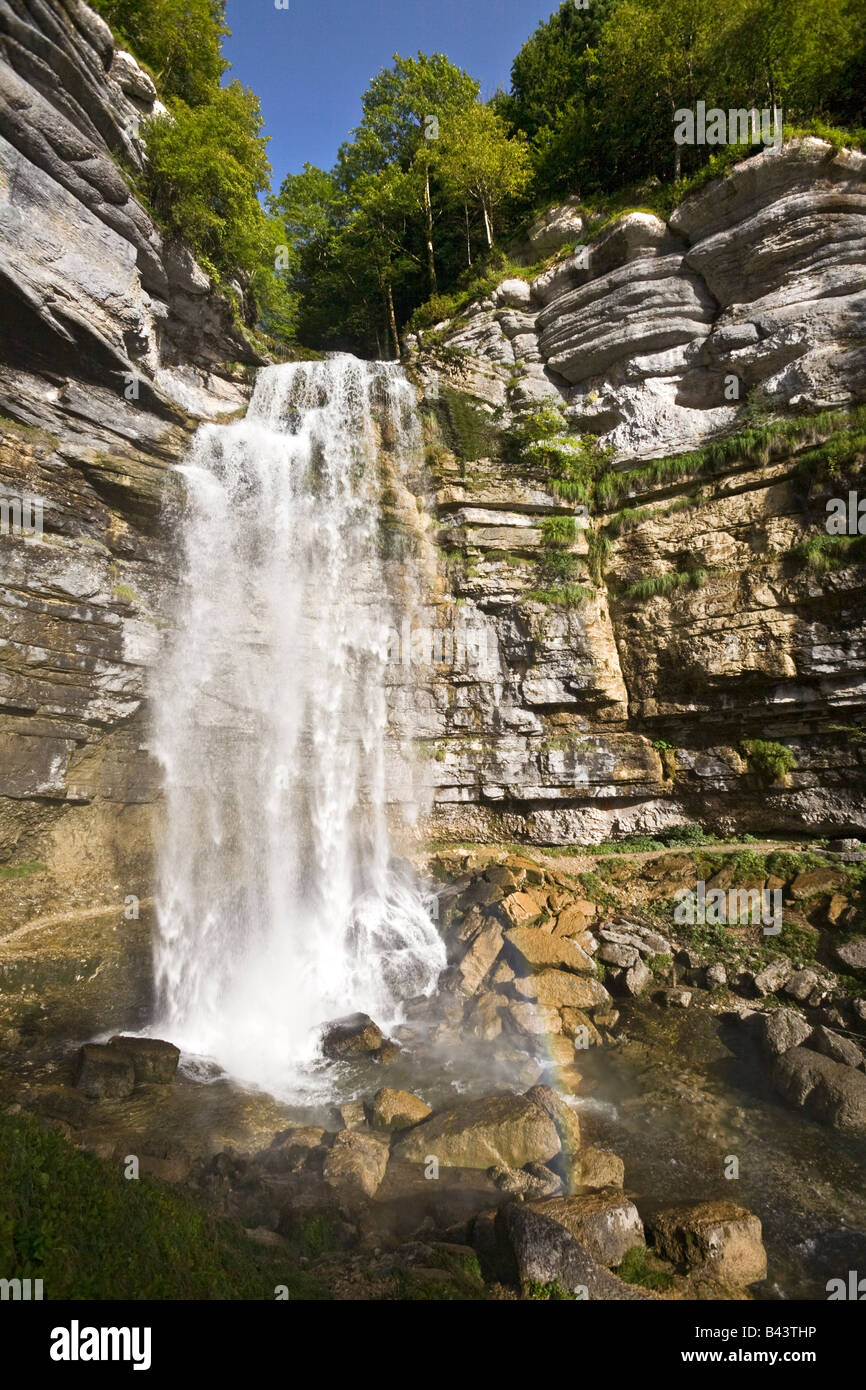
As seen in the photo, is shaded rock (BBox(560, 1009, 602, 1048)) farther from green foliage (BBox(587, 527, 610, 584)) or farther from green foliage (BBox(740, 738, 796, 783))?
green foliage (BBox(587, 527, 610, 584))

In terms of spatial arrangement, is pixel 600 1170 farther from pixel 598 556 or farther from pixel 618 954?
pixel 598 556

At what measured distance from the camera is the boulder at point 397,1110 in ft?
25.7

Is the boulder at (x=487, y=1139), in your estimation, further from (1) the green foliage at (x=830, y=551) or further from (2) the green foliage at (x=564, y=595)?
(1) the green foliage at (x=830, y=551)

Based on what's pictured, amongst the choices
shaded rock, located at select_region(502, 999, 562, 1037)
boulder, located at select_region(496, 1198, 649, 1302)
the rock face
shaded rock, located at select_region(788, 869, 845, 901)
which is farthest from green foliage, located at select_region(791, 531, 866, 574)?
boulder, located at select_region(496, 1198, 649, 1302)

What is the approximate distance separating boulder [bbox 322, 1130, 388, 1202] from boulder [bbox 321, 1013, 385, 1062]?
2.50 metres

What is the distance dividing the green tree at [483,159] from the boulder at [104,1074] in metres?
28.0

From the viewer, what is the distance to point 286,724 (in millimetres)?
15258

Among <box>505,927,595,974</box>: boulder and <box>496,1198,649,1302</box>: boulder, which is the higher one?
<box>505,927,595,974</box>: boulder

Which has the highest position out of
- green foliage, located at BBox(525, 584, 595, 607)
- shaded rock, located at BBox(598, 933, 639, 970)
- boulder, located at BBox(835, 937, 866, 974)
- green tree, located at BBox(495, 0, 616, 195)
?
green tree, located at BBox(495, 0, 616, 195)

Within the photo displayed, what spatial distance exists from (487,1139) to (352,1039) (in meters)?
3.34

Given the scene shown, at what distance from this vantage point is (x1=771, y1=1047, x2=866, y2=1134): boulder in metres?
7.66

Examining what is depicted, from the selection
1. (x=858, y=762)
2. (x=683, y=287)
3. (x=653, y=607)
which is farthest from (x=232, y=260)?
(x=858, y=762)

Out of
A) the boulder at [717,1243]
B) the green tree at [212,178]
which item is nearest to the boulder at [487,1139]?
the boulder at [717,1243]

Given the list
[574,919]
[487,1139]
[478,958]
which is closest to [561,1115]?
[487,1139]
